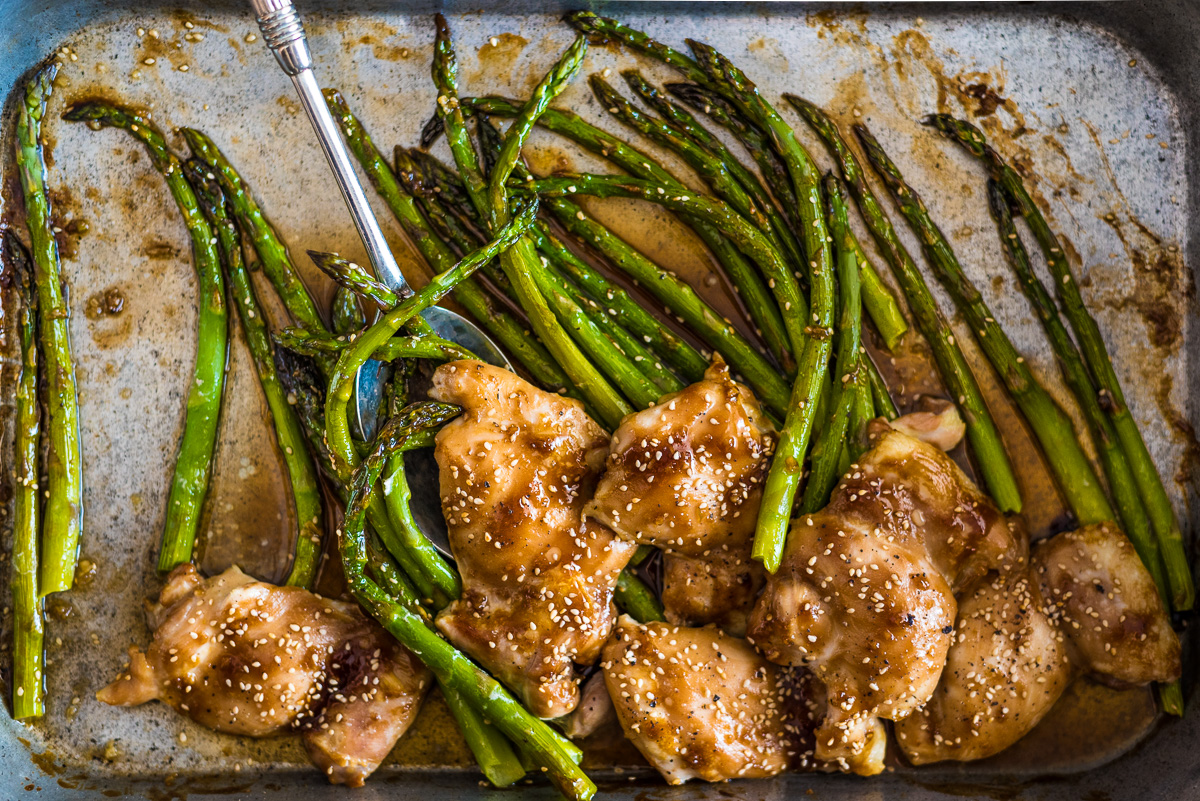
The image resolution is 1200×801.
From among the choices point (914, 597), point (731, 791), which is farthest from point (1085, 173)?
point (731, 791)

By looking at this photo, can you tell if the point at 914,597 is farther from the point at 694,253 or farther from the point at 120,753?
the point at 120,753

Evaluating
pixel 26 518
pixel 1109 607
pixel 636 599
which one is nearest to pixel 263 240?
pixel 26 518

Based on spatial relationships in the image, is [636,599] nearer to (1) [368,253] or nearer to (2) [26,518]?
(1) [368,253]

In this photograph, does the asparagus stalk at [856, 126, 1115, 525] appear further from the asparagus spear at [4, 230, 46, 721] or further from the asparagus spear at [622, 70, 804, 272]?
the asparagus spear at [4, 230, 46, 721]

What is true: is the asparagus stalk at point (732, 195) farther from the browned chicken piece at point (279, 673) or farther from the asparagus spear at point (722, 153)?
the browned chicken piece at point (279, 673)

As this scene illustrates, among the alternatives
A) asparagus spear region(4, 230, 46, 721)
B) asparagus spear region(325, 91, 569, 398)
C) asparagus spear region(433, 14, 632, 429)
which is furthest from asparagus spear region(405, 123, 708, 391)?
asparagus spear region(4, 230, 46, 721)
